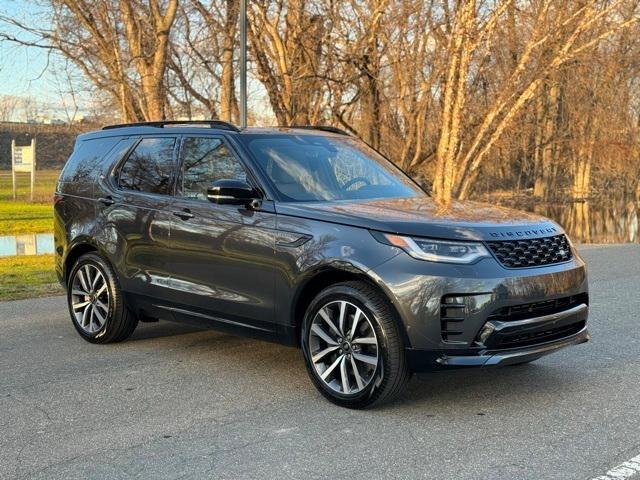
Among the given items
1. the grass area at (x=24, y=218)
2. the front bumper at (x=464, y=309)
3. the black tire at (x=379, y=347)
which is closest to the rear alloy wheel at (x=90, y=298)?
the black tire at (x=379, y=347)

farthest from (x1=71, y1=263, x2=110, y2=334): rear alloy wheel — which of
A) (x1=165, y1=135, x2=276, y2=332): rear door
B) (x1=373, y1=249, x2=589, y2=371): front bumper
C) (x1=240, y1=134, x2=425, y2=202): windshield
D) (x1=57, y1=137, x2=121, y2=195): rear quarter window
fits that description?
(x1=373, y1=249, x2=589, y2=371): front bumper

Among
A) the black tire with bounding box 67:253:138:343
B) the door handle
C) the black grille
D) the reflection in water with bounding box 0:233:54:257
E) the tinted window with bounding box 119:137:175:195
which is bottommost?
the reflection in water with bounding box 0:233:54:257

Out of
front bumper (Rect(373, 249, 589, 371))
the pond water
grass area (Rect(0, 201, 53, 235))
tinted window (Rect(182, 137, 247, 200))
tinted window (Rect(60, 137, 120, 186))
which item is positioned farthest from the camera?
grass area (Rect(0, 201, 53, 235))

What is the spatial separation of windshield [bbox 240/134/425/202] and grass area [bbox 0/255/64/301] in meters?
5.06

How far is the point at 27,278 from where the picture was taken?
37.6ft

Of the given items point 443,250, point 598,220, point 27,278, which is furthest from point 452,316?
point 598,220

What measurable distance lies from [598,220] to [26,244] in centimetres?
1969

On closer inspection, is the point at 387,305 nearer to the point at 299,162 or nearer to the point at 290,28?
the point at 299,162

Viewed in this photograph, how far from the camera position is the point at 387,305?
15.9 ft

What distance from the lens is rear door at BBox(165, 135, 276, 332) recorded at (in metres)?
5.48

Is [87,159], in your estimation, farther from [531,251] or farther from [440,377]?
[531,251]

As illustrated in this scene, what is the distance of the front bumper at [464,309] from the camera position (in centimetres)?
462

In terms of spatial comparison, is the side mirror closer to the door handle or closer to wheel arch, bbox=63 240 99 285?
the door handle

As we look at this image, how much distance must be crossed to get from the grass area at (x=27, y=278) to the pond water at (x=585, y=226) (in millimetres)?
2142
